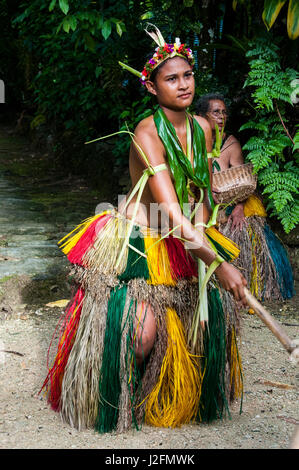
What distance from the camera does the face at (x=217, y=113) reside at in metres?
4.27

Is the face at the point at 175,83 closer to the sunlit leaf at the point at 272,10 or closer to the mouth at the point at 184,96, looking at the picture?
the mouth at the point at 184,96

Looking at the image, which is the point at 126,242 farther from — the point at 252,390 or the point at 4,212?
the point at 4,212

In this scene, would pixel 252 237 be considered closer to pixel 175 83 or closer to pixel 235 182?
pixel 235 182

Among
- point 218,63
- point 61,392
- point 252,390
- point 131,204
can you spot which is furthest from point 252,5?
point 61,392

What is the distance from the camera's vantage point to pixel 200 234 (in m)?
2.46

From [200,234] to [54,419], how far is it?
105 cm

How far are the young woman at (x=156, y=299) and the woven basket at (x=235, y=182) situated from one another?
1543 mm

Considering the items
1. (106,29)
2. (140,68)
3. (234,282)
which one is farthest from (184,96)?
(140,68)

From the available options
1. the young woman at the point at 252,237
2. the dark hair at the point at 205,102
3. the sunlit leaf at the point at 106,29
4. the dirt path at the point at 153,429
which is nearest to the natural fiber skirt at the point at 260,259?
the young woman at the point at 252,237

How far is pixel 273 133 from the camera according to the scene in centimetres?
432

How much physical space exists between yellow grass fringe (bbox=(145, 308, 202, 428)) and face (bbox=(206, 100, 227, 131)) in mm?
2023

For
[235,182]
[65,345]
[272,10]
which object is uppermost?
[272,10]

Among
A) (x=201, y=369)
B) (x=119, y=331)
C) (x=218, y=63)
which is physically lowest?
(x=201, y=369)

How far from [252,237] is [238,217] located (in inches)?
6.9
